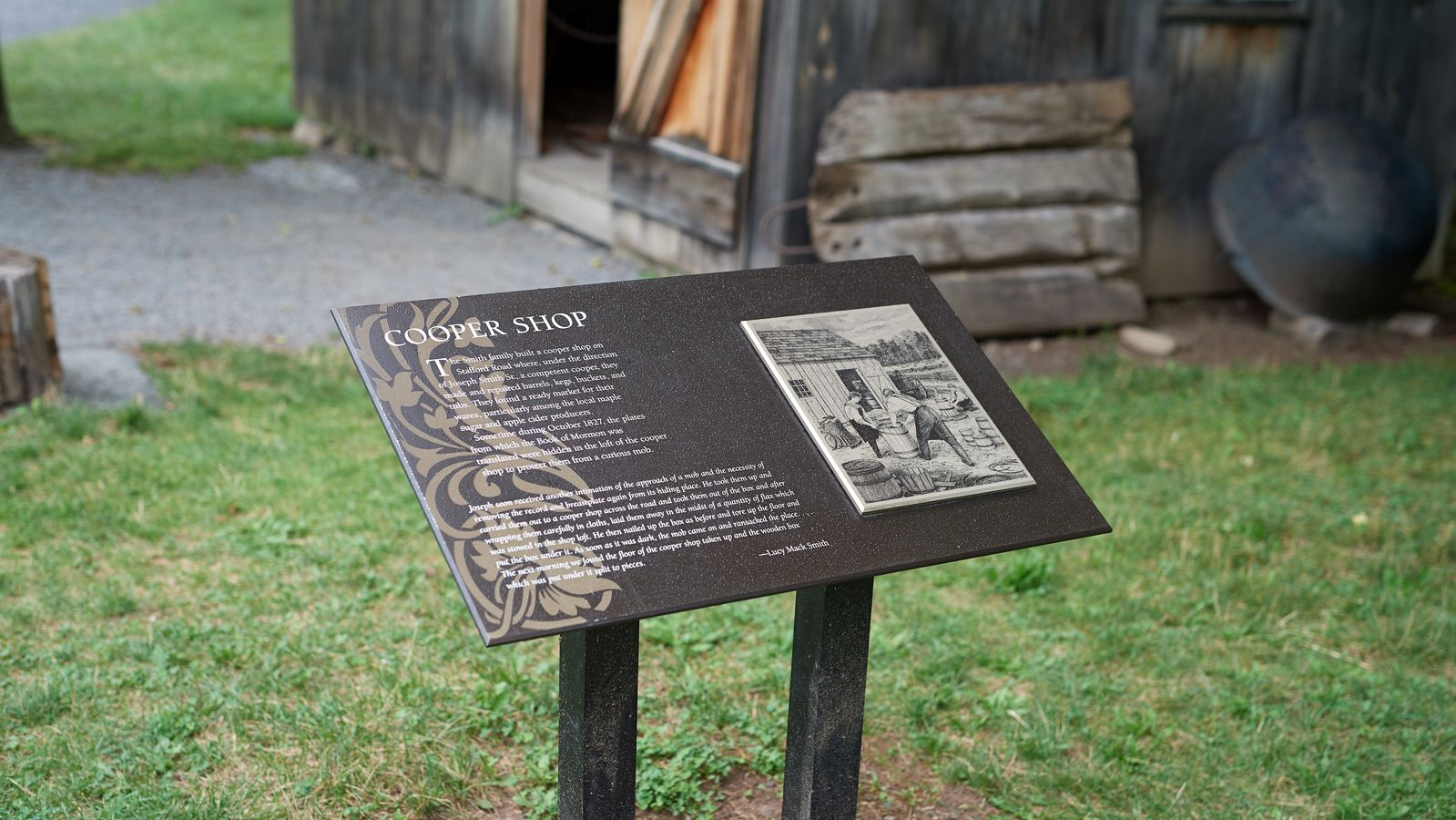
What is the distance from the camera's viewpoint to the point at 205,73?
14.0 metres

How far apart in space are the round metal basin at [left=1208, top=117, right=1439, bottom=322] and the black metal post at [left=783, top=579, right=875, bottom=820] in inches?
206

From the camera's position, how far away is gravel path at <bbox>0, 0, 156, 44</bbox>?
16.1 m

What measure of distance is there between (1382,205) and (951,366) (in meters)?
5.29

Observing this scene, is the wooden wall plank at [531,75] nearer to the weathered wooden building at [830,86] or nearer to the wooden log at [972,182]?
the weathered wooden building at [830,86]

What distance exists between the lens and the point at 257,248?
792 centimetres

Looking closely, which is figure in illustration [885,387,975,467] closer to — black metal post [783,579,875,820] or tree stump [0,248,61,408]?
black metal post [783,579,875,820]

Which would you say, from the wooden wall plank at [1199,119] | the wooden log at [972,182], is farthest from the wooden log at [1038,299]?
the wooden wall plank at [1199,119]

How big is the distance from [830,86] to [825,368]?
13.3 feet

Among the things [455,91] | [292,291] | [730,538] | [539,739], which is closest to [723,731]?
[539,739]

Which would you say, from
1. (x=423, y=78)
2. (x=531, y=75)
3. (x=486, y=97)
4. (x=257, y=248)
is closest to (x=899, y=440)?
(x=257, y=248)

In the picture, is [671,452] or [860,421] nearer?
[671,452]

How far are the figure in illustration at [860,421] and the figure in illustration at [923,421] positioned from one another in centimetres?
5

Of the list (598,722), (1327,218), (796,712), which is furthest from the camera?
(1327,218)
